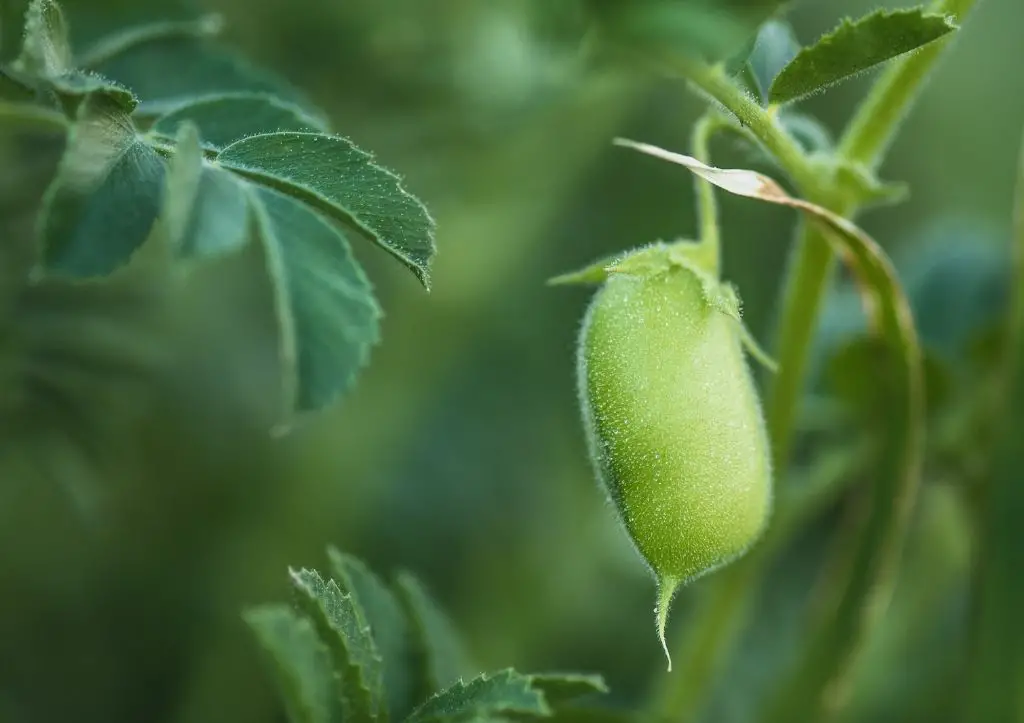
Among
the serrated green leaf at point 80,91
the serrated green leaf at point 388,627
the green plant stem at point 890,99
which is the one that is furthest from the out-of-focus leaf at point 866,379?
the serrated green leaf at point 80,91

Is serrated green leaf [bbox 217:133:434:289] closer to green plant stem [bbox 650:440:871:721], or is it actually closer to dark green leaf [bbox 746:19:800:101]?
dark green leaf [bbox 746:19:800:101]

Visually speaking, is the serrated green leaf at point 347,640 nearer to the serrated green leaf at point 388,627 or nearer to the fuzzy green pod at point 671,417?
the serrated green leaf at point 388,627

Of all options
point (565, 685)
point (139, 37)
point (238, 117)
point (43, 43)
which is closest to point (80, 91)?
point (43, 43)

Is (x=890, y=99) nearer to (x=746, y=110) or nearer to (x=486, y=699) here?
(x=746, y=110)

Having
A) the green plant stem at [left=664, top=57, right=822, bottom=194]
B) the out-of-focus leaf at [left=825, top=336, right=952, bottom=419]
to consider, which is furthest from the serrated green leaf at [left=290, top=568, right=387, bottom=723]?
the out-of-focus leaf at [left=825, top=336, right=952, bottom=419]

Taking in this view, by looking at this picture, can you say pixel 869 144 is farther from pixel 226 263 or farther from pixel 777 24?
pixel 226 263

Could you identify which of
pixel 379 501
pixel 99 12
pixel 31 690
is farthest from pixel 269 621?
pixel 379 501
